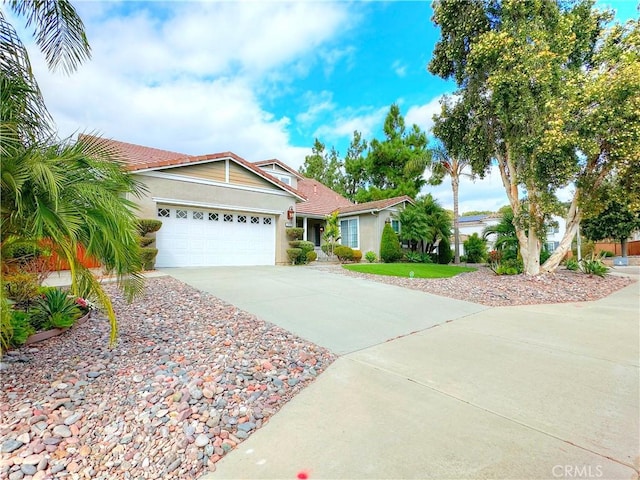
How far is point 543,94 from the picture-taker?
9.55 metres

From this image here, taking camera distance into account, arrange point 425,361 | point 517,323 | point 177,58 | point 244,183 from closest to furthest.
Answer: point 425,361
point 517,323
point 177,58
point 244,183

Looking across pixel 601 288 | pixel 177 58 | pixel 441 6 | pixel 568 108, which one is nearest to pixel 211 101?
pixel 177 58

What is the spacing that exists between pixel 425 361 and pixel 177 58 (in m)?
10.1

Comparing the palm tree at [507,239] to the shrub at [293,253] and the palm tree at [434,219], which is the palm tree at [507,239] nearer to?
the palm tree at [434,219]

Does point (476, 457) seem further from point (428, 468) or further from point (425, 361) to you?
point (425, 361)

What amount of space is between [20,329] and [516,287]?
11.5 m

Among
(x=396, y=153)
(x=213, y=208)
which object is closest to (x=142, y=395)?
(x=213, y=208)

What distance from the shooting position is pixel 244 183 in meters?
13.8

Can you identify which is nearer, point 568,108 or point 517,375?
point 517,375

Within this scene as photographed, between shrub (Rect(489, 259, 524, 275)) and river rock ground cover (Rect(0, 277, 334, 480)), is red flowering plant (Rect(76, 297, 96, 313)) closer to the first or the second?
river rock ground cover (Rect(0, 277, 334, 480))

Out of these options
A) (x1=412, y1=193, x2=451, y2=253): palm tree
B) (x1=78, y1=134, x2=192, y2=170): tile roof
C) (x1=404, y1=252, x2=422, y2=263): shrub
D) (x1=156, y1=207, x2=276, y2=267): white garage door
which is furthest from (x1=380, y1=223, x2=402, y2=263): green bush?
(x1=78, y1=134, x2=192, y2=170): tile roof

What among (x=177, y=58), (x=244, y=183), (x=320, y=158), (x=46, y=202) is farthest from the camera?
(x=320, y=158)

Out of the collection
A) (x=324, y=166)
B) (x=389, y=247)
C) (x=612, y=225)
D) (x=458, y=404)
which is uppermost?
(x=324, y=166)

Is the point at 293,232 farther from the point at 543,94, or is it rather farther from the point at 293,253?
the point at 543,94
